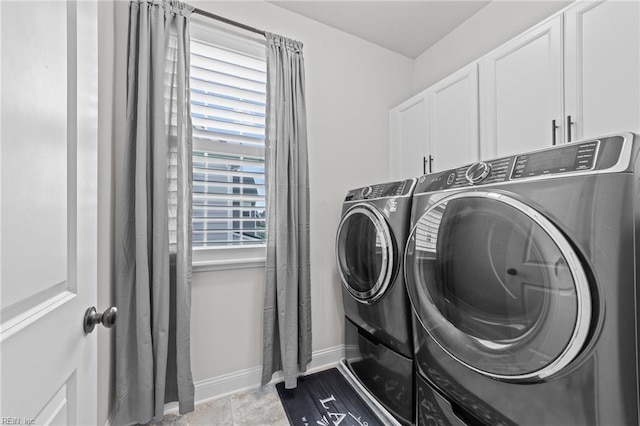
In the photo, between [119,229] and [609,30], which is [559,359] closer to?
[609,30]

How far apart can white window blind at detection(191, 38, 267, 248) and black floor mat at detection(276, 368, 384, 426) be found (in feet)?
3.42

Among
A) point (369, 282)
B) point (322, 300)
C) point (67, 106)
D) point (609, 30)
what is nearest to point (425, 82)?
point (609, 30)

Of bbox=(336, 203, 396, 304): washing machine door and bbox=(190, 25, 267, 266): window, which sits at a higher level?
bbox=(190, 25, 267, 266): window

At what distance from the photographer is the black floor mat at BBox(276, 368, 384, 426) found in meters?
1.44

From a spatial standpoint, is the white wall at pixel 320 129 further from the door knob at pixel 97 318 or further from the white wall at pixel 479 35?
the door knob at pixel 97 318

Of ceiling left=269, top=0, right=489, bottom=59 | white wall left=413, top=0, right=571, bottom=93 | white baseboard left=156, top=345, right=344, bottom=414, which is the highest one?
ceiling left=269, top=0, right=489, bottom=59

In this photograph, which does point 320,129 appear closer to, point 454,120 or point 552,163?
point 454,120

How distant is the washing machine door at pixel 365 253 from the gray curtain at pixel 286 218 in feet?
0.90

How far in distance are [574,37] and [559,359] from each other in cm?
138

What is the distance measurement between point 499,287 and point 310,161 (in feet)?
4.76

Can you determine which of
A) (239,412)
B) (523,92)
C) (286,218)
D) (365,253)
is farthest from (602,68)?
(239,412)

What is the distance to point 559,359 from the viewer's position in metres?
0.74

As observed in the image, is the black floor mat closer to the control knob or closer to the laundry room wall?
the laundry room wall

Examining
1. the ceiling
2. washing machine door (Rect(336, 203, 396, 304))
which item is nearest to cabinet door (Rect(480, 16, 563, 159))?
the ceiling
